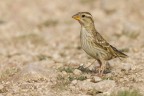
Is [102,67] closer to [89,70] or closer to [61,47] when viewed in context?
[89,70]

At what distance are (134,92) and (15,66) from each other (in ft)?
12.6

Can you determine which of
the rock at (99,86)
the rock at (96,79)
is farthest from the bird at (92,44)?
the rock at (99,86)

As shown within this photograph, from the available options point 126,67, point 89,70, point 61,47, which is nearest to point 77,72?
point 89,70

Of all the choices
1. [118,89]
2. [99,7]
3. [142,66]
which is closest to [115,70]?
[142,66]

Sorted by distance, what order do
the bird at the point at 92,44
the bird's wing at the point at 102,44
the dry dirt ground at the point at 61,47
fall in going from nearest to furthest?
the dry dirt ground at the point at 61,47 < the bird at the point at 92,44 < the bird's wing at the point at 102,44

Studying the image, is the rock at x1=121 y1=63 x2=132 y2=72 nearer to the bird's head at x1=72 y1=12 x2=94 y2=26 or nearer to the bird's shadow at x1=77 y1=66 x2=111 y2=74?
the bird's shadow at x1=77 y1=66 x2=111 y2=74

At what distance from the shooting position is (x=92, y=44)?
11781mm

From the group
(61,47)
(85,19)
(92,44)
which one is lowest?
(92,44)

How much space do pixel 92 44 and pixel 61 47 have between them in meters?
5.42

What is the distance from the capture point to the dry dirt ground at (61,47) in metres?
11.4

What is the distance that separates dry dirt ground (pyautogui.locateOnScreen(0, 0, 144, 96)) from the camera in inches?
449

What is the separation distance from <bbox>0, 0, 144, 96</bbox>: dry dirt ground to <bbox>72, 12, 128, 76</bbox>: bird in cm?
37

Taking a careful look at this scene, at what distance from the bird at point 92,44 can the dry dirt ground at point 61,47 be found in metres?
0.37

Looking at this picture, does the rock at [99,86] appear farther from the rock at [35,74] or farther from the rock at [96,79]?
the rock at [35,74]
